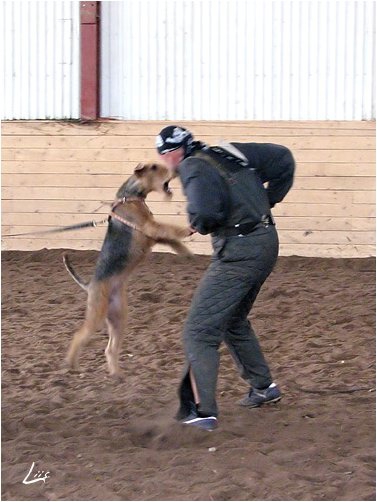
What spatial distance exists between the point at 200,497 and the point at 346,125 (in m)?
6.67

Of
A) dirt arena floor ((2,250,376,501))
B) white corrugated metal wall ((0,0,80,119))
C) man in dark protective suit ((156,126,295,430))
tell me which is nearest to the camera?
dirt arena floor ((2,250,376,501))

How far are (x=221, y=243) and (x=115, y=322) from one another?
54.9 inches

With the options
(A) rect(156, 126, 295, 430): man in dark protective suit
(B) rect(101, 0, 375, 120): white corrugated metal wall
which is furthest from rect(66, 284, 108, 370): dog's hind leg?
(B) rect(101, 0, 375, 120): white corrugated metal wall

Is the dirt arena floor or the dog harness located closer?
the dirt arena floor

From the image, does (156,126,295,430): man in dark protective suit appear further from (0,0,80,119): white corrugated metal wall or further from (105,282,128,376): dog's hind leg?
(0,0,80,119): white corrugated metal wall

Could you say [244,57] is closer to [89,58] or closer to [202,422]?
[89,58]

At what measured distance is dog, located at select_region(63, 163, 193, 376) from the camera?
5746 mm

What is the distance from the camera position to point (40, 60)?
10.8 meters

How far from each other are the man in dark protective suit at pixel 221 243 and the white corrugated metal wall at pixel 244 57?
542 cm

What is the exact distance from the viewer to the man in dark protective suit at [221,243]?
4789mm

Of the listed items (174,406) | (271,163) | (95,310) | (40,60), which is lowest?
(174,406)

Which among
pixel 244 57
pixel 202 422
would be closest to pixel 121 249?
pixel 202 422

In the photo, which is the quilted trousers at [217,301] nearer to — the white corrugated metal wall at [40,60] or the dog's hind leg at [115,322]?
the dog's hind leg at [115,322]

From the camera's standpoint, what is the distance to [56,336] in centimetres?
727
